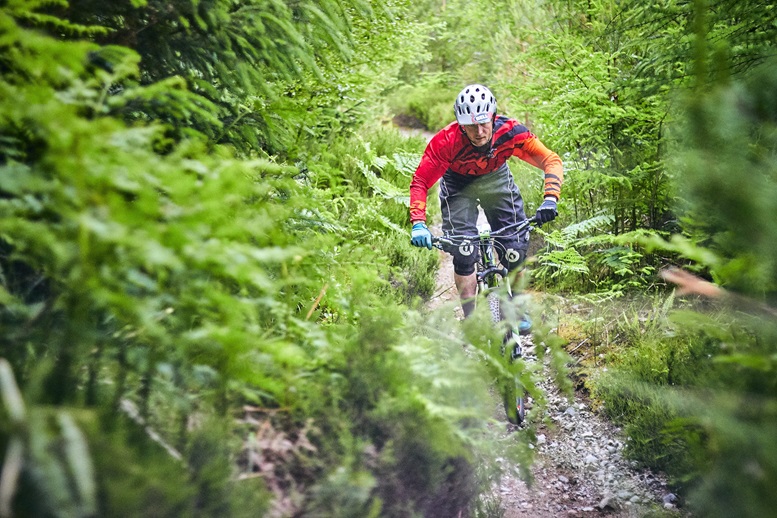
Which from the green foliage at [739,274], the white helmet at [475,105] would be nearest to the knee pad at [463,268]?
the white helmet at [475,105]

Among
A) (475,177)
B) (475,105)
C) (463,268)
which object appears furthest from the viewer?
(475,177)

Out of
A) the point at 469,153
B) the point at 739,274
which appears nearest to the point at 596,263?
the point at 469,153

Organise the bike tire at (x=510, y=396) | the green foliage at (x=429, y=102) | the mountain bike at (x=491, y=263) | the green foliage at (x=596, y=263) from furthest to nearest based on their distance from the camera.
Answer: the green foliage at (x=429, y=102) < the green foliage at (x=596, y=263) < the mountain bike at (x=491, y=263) < the bike tire at (x=510, y=396)

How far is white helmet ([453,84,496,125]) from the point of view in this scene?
4.20 meters

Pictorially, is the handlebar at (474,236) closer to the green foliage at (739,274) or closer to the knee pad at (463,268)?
the knee pad at (463,268)

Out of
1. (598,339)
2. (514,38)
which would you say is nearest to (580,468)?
(598,339)

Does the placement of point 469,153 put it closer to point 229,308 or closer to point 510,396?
point 510,396

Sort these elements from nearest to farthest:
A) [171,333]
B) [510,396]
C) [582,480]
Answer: [171,333]
[510,396]
[582,480]

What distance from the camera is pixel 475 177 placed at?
193 inches

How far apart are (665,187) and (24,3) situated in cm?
547

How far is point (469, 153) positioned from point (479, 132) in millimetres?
308

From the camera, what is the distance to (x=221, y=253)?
155cm

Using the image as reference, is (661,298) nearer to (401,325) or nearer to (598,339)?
(598,339)

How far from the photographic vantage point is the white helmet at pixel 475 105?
4.20 m
